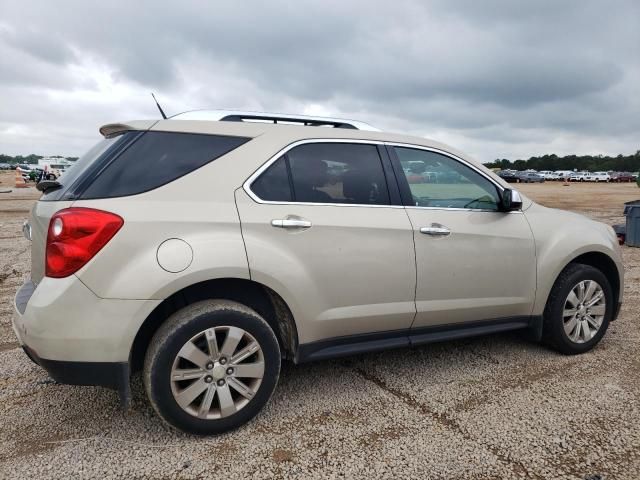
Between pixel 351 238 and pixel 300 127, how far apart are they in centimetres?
80

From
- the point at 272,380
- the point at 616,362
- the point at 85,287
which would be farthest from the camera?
the point at 616,362

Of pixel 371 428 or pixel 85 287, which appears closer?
pixel 85 287

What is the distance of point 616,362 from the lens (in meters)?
3.75

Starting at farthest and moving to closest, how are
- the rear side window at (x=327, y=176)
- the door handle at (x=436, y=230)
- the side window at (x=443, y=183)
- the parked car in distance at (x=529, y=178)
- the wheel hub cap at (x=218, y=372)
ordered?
1. the parked car in distance at (x=529, y=178)
2. the side window at (x=443, y=183)
3. the door handle at (x=436, y=230)
4. the rear side window at (x=327, y=176)
5. the wheel hub cap at (x=218, y=372)

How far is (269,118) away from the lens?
3.13 meters

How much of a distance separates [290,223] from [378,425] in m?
1.30

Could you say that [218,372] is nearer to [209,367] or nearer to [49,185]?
[209,367]

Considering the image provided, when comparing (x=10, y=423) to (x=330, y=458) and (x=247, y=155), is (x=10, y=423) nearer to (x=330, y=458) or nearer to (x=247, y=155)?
(x=330, y=458)

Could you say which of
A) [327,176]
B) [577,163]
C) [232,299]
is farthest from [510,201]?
[577,163]

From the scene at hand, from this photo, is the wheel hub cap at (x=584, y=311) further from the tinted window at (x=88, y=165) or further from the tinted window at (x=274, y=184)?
the tinted window at (x=88, y=165)

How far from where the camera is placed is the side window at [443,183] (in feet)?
10.9

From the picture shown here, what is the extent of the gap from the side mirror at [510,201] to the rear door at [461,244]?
0.21ft

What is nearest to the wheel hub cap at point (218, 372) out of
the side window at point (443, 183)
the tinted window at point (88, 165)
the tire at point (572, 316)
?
the tinted window at point (88, 165)

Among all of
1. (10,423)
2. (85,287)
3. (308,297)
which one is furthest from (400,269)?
(10,423)
